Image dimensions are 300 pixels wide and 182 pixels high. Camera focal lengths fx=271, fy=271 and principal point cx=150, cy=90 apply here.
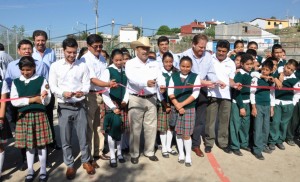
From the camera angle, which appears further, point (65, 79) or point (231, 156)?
point (231, 156)

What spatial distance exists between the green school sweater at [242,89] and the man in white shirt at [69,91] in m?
2.65

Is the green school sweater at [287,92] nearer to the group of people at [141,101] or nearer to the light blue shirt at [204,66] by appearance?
the group of people at [141,101]

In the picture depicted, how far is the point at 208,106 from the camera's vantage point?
202 inches

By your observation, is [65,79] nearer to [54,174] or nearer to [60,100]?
[60,100]

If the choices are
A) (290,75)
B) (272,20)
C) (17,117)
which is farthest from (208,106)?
(272,20)

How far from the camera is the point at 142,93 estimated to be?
437 cm

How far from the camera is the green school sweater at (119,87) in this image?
4.37 m

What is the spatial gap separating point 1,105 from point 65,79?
3.12ft

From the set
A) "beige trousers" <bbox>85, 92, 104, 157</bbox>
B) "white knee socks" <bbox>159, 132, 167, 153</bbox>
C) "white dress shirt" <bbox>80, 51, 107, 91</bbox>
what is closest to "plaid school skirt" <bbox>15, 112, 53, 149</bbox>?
"beige trousers" <bbox>85, 92, 104, 157</bbox>

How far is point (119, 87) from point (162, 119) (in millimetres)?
994

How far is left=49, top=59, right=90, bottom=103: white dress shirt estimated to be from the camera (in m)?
3.82

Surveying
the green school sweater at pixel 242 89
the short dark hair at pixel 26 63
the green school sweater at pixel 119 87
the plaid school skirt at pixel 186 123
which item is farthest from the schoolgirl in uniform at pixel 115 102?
the green school sweater at pixel 242 89

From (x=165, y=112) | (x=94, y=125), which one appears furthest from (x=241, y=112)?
(x=94, y=125)

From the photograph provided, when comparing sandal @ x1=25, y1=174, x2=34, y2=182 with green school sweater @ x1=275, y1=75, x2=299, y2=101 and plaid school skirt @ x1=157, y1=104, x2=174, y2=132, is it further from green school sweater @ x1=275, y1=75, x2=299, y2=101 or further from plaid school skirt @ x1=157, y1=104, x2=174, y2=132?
green school sweater @ x1=275, y1=75, x2=299, y2=101
